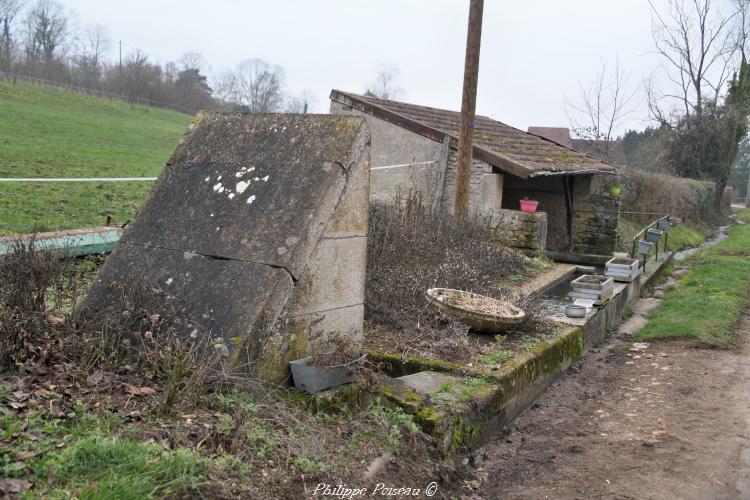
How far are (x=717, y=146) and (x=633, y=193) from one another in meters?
12.2

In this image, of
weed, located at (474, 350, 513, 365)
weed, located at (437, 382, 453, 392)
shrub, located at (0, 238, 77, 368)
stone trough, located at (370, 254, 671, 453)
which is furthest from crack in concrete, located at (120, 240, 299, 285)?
weed, located at (474, 350, 513, 365)

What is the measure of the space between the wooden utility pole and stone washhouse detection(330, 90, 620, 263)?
115cm

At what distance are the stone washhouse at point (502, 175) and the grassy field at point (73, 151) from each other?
534cm

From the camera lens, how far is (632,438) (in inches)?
213

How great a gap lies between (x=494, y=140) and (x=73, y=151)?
13.0 meters

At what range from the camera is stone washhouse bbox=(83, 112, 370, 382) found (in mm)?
4156

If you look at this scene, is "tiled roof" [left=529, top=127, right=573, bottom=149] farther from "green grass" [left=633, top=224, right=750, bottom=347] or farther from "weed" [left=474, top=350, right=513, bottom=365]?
"weed" [left=474, top=350, right=513, bottom=365]

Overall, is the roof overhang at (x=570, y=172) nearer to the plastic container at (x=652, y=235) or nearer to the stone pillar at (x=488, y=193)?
the stone pillar at (x=488, y=193)

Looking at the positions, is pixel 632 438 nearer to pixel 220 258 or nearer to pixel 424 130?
pixel 220 258

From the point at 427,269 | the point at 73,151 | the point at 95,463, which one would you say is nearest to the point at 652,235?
the point at 427,269

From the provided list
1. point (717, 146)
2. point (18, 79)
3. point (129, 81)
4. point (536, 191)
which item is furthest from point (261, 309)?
point (129, 81)

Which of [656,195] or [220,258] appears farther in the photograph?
[656,195]

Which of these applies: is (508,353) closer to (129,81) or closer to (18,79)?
(18,79)

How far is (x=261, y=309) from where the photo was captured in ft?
13.3
